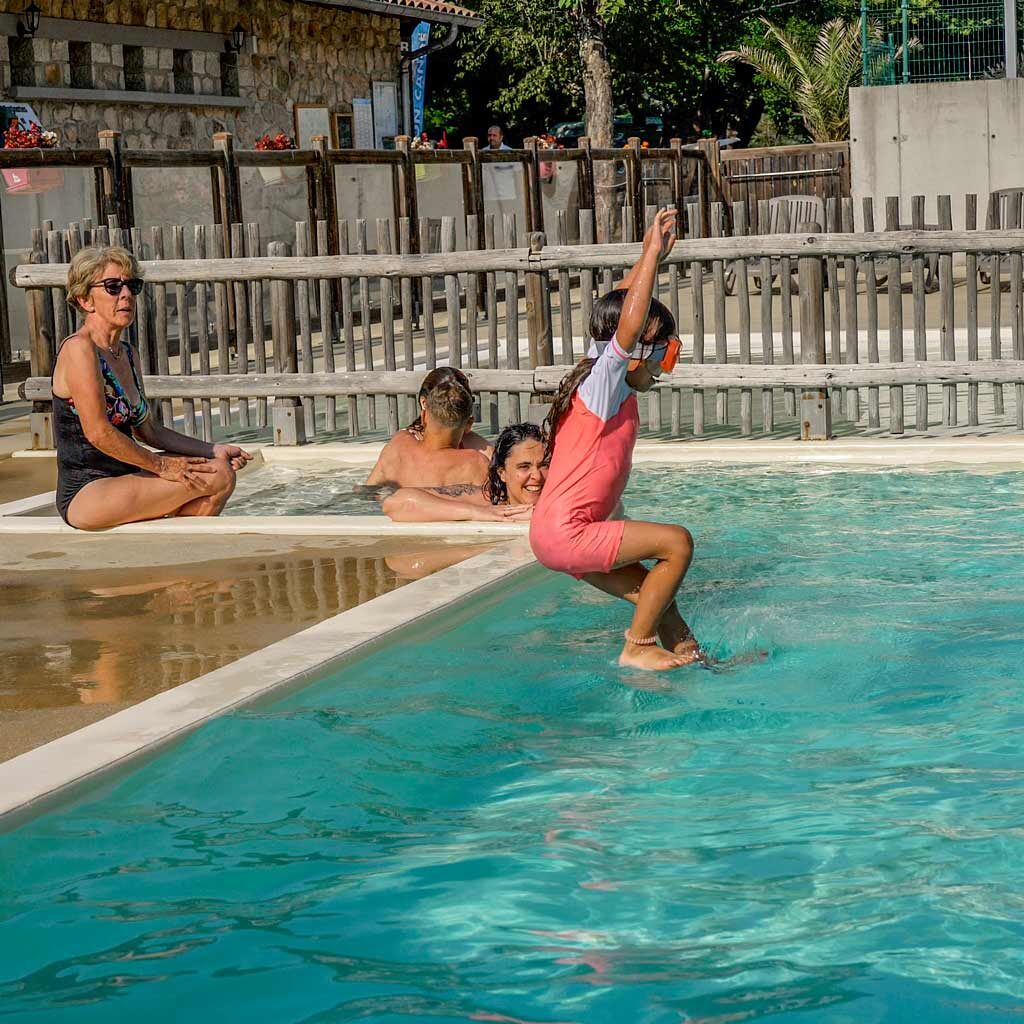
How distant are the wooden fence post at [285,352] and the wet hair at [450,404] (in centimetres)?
247

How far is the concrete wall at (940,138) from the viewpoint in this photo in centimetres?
2284

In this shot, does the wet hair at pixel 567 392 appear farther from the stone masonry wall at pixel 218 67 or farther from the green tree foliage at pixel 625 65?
the green tree foliage at pixel 625 65

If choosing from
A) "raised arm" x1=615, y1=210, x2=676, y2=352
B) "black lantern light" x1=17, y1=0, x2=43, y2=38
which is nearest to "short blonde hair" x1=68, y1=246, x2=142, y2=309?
"raised arm" x1=615, y1=210, x2=676, y2=352

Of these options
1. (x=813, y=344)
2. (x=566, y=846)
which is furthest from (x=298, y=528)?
(x=813, y=344)

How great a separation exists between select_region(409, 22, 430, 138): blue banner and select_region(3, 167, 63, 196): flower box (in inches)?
528

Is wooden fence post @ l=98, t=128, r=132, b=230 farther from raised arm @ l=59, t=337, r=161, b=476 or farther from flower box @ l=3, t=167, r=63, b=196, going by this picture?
raised arm @ l=59, t=337, r=161, b=476

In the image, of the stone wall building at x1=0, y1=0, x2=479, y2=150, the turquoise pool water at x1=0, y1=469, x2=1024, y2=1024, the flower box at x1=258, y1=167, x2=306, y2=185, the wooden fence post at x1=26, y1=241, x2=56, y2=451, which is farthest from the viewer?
the stone wall building at x1=0, y1=0, x2=479, y2=150

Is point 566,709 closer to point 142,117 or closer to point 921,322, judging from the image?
point 921,322

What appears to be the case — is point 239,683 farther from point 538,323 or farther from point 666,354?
point 538,323

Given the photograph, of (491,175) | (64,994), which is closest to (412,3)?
(491,175)

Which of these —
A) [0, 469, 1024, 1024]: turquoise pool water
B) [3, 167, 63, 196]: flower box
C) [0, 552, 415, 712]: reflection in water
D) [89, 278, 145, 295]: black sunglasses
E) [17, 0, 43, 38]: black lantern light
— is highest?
[17, 0, 43, 38]: black lantern light

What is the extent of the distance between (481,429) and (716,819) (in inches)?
267

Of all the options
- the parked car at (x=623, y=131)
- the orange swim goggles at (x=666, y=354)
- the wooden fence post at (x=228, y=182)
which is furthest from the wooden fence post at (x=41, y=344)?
the parked car at (x=623, y=131)

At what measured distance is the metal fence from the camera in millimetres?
22453
